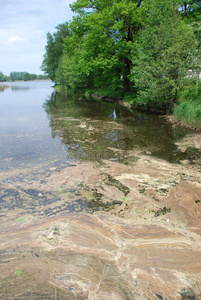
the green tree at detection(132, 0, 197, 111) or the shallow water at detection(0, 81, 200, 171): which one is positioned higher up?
the green tree at detection(132, 0, 197, 111)

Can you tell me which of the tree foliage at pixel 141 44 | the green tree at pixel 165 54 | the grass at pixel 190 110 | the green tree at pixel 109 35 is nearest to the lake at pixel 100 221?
the grass at pixel 190 110

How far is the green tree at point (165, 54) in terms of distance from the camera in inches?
484

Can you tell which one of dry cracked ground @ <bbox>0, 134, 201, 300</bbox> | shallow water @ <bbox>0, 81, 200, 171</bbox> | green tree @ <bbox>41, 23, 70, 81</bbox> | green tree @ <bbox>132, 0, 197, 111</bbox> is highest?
green tree @ <bbox>41, 23, 70, 81</bbox>

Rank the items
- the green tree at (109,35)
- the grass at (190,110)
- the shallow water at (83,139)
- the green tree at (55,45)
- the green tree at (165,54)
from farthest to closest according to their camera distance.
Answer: the green tree at (55,45) < the green tree at (109,35) < the green tree at (165,54) < the grass at (190,110) < the shallow water at (83,139)

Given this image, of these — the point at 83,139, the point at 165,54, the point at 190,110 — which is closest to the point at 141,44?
the point at 165,54

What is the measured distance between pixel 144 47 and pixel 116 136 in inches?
348

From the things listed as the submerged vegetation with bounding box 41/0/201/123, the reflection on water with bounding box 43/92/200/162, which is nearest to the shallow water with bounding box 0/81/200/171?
the reflection on water with bounding box 43/92/200/162

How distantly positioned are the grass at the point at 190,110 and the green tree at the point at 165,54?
48.0 inches

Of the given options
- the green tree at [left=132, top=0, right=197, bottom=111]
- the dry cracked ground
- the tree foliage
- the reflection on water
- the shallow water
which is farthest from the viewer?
the tree foliage

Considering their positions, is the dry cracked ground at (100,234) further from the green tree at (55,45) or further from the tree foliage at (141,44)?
the green tree at (55,45)

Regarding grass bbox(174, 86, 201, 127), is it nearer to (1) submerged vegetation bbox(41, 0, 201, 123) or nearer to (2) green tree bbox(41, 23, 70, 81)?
(1) submerged vegetation bbox(41, 0, 201, 123)

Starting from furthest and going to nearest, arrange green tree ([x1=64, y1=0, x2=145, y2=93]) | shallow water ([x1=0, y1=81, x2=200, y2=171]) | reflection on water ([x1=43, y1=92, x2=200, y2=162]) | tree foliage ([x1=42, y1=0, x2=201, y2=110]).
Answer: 1. green tree ([x1=64, y1=0, x2=145, y2=93])
2. tree foliage ([x1=42, y1=0, x2=201, y2=110])
3. reflection on water ([x1=43, y1=92, x2=200, y2=162])
4. shallow water ([x1=0, y1=81, x2=200, y2=171])

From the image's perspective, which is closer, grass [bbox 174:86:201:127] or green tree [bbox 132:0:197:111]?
grass [bbox 174:86:201:127]

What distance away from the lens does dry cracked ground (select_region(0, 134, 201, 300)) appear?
2.68 m
